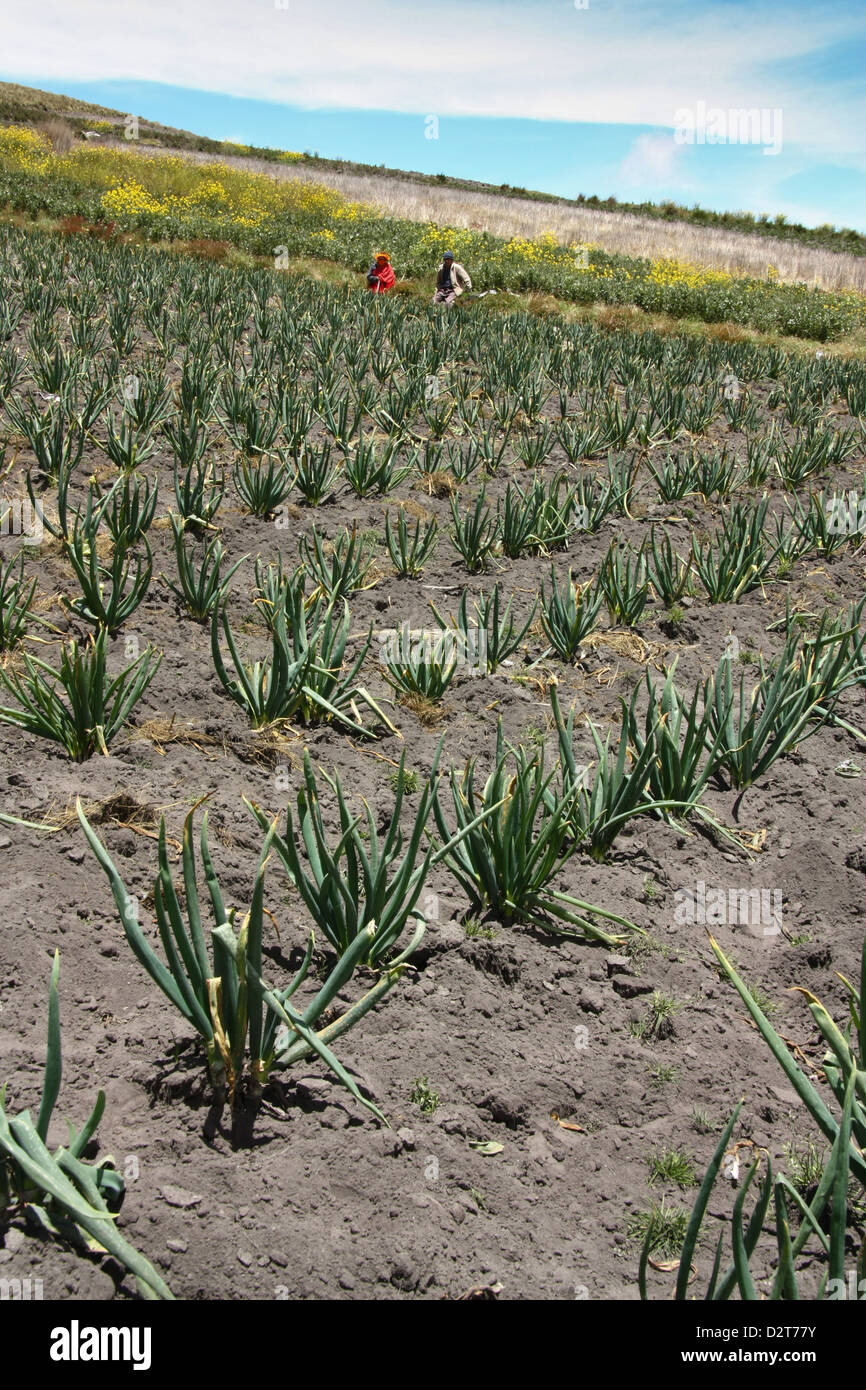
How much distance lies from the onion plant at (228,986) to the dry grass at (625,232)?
27.1 meters

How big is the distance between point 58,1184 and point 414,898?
0.77 meters

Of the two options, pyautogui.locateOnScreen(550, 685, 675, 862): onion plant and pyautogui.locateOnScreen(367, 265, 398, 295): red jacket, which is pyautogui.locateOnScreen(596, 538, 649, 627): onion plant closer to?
pyautogui.locateOnScreen(550, 685, 675, 862): onion plant

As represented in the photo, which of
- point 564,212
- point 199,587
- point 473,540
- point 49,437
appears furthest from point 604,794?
point 564,212

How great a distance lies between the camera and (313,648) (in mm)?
2877

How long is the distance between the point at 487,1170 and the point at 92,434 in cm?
495

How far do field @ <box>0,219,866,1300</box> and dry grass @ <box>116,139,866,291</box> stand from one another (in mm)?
24312

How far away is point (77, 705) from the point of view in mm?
2521

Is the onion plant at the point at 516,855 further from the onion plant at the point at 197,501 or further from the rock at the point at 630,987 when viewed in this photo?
the onion plant at the point at 197,501

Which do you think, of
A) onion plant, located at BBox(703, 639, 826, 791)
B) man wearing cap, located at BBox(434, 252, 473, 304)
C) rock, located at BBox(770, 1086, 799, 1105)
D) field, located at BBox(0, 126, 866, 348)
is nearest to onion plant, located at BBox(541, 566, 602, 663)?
onion plant, located at BBox(703, 639, 826, 791)

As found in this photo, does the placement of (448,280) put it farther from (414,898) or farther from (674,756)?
(414,898)
